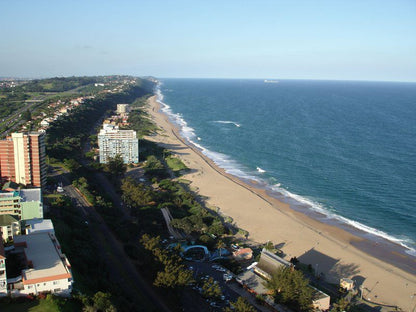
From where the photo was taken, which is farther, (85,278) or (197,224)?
(197,224)

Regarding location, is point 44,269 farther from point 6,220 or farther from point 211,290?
point 211,290

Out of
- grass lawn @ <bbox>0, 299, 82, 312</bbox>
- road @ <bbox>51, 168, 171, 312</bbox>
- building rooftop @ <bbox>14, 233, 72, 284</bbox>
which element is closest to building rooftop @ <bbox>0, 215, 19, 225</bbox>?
building rooftop @ <bbox>14, 233, 72, 284</bbox>

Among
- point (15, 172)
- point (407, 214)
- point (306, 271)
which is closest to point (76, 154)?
point (15, 172)

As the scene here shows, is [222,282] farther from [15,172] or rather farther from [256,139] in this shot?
[256,139]

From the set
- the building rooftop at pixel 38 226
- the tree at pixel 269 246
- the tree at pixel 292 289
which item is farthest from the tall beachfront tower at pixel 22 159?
the tree at pixel 292 289

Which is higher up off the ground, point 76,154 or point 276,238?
point 76,154

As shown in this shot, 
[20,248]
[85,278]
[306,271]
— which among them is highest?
[20,248]

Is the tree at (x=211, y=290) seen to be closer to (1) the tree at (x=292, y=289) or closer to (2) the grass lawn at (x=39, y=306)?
(1) the tree at (x=292, y=289)
